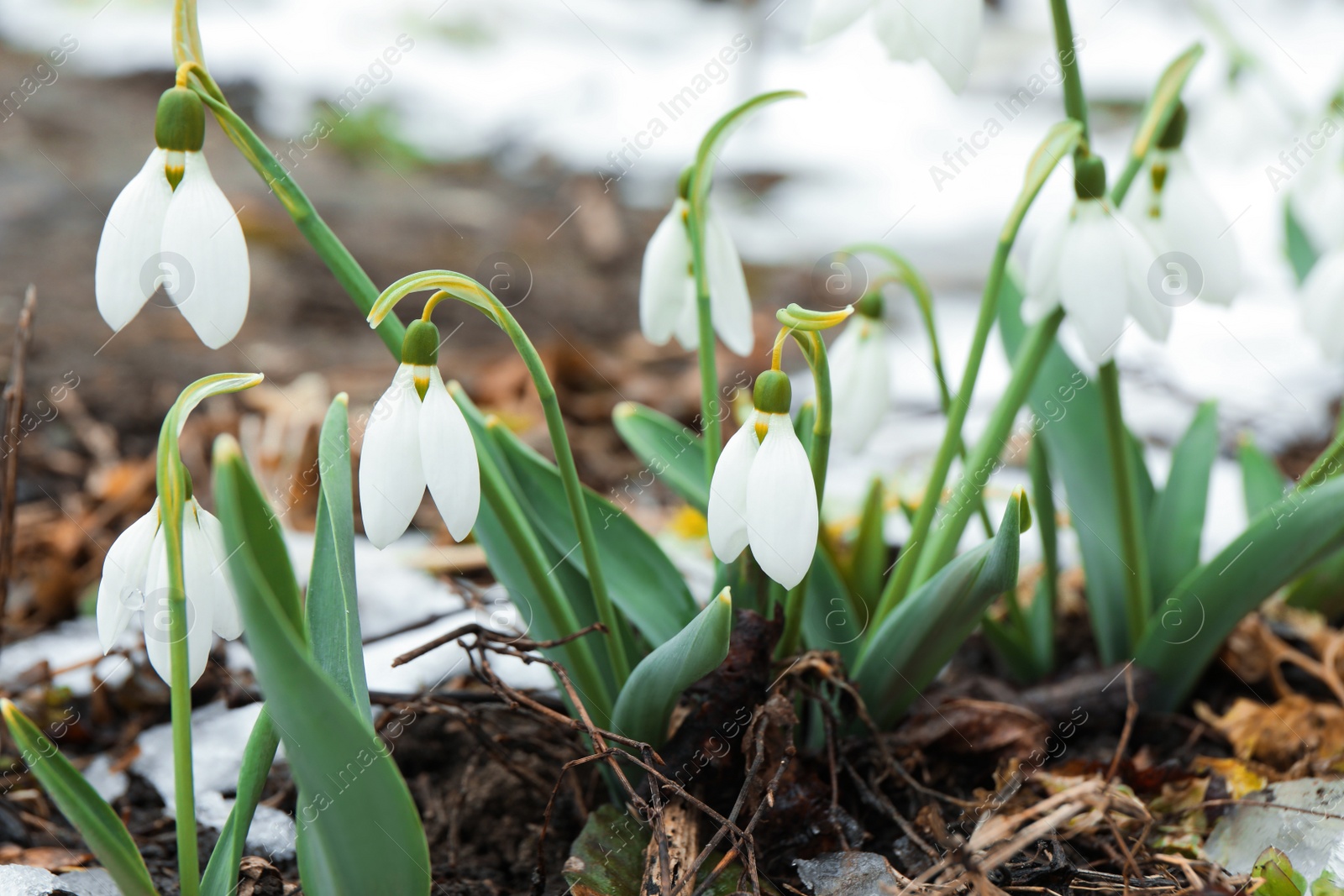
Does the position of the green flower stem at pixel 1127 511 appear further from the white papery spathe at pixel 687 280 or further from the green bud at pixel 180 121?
the green bud at pixel 180 121

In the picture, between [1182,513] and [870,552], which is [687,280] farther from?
[1182,513]

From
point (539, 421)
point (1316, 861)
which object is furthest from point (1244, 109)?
point (539, 421)

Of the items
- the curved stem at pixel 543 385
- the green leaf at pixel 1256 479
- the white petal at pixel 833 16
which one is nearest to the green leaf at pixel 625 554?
the curved stem at pixel 543 385

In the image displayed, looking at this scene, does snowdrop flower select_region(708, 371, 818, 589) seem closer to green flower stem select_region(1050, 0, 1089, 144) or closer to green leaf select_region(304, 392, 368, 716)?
green leaf select_region(304, 392, 368, 716)

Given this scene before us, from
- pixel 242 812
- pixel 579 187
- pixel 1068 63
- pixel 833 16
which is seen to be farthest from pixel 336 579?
pixel 579 187

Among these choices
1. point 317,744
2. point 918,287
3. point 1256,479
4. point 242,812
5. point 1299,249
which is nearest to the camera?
point 317,744

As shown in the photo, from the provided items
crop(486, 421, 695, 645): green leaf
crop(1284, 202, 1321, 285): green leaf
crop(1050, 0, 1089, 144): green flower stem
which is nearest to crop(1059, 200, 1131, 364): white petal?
crop(1050, 0, 1089, 144): green flower stem
